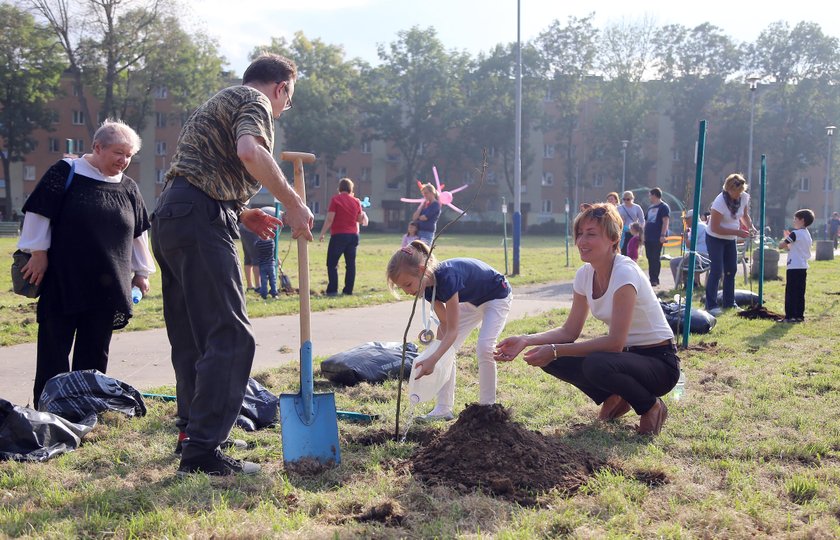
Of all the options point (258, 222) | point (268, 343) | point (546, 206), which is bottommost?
point (268, 343)

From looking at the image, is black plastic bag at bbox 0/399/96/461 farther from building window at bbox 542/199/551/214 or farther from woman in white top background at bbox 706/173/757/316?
building window at bbox 542/199/551/214

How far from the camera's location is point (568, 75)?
69.9 metres

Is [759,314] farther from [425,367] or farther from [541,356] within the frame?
[425,367]

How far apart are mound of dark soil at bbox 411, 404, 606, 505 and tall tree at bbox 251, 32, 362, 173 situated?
59394mm

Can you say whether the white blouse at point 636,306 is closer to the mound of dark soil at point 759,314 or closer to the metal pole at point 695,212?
the metal pole at point 695,212

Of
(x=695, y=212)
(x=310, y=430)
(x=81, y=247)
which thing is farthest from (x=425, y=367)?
(x=695, y=212)

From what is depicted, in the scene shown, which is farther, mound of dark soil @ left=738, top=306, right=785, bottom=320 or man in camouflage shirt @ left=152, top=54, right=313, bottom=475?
mound of dark soil @ left=738, top=306, right=785, bottom=320

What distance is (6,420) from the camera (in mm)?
4102

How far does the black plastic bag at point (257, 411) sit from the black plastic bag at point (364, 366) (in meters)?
1.04

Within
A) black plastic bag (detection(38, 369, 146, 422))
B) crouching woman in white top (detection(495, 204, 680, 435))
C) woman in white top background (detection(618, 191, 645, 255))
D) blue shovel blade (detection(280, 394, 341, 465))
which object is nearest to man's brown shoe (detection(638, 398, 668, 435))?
crouching woman in white top (detection(495, 204, 680, 435))

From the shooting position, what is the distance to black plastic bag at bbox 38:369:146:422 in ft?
14.9

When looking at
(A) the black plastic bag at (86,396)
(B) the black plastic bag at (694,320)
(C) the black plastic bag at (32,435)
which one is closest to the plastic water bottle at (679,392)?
(B) the black plastic bag at (694,320)

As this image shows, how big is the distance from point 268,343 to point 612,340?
4.38 metres

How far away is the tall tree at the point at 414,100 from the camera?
6825 cm
